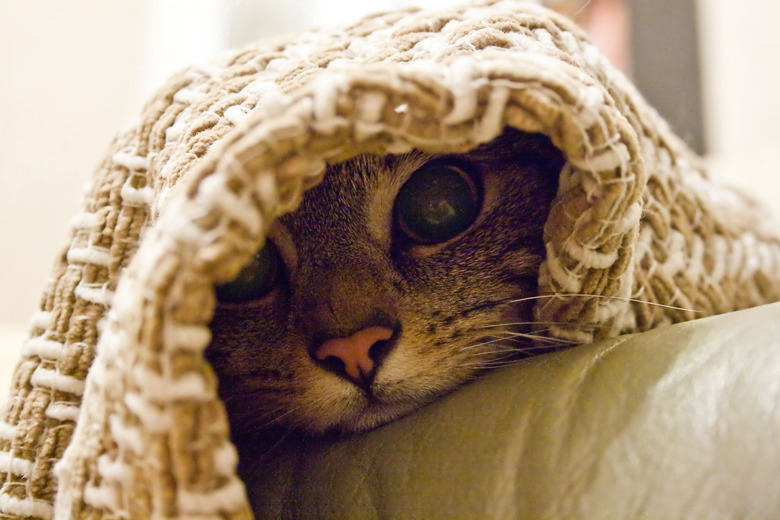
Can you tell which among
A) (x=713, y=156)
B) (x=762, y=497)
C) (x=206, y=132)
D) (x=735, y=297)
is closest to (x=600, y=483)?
(x=762, y=497)

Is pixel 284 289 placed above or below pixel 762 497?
above

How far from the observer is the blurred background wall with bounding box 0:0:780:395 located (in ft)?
7.38

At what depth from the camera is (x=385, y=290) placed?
681mm

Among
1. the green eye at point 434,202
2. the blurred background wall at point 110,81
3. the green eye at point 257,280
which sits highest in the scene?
the blurred background wall at point 110,81

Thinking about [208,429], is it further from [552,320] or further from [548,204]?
[548,204]

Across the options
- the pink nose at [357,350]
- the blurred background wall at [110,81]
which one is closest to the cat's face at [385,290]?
the pink nose at [357,350]

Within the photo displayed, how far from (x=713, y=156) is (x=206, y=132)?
90.1 inches

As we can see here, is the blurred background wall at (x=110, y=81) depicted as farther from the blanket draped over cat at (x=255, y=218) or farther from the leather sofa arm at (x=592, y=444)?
the leather sofa arm at (x=592, y=444)

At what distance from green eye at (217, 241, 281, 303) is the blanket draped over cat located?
4.6 inches

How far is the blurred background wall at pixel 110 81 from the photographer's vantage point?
2.25m

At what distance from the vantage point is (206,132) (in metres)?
0.58

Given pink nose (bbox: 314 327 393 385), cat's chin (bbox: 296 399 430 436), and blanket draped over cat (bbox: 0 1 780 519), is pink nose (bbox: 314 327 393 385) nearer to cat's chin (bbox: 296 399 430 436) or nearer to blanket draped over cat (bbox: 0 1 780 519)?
cat's chin (bbox: 296 399 430 436)

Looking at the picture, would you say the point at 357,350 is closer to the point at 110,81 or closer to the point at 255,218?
the point at 255,218

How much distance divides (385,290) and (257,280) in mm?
158
